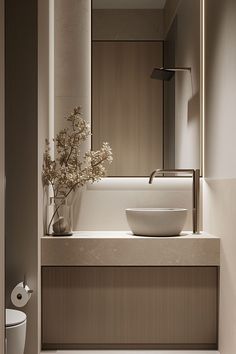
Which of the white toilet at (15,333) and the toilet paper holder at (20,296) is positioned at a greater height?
the toilet paper holder at (20,296)

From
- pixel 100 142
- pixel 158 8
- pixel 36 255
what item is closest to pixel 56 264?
pixel 36 255

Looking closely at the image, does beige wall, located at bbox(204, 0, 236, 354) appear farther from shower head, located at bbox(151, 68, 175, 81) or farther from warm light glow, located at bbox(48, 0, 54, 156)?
warm light glow, located at bbox(48, 0, 54, 156)

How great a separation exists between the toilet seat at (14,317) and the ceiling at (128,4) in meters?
1.69

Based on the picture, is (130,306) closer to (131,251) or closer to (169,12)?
(131,251)

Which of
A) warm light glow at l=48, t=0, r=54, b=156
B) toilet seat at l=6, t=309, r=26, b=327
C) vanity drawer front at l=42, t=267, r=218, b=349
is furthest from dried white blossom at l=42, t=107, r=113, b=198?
toilet seat at l=6, t=309, r=26, b=327

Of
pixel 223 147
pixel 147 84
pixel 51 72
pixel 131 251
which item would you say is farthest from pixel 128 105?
pixel 131 251

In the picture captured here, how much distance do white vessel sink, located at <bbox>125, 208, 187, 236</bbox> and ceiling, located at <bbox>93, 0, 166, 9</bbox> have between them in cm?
118

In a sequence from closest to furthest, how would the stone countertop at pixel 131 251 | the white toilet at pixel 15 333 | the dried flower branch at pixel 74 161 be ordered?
the white toilet at pixel 15 333
the stone countertop at pixel 131 251
the dried flower branch at pixel 74 161

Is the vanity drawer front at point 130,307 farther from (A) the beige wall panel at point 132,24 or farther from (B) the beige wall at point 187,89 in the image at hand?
(A) the beige wall panel at point 132,24

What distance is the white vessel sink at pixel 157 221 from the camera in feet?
7.82

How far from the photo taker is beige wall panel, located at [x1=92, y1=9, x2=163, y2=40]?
9.24 ft

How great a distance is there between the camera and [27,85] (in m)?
2.28

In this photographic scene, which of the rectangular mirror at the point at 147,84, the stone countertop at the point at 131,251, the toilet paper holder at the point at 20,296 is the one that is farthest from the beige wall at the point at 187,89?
the toilet paper holder at the point at 20,296

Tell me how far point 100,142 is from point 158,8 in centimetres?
83
